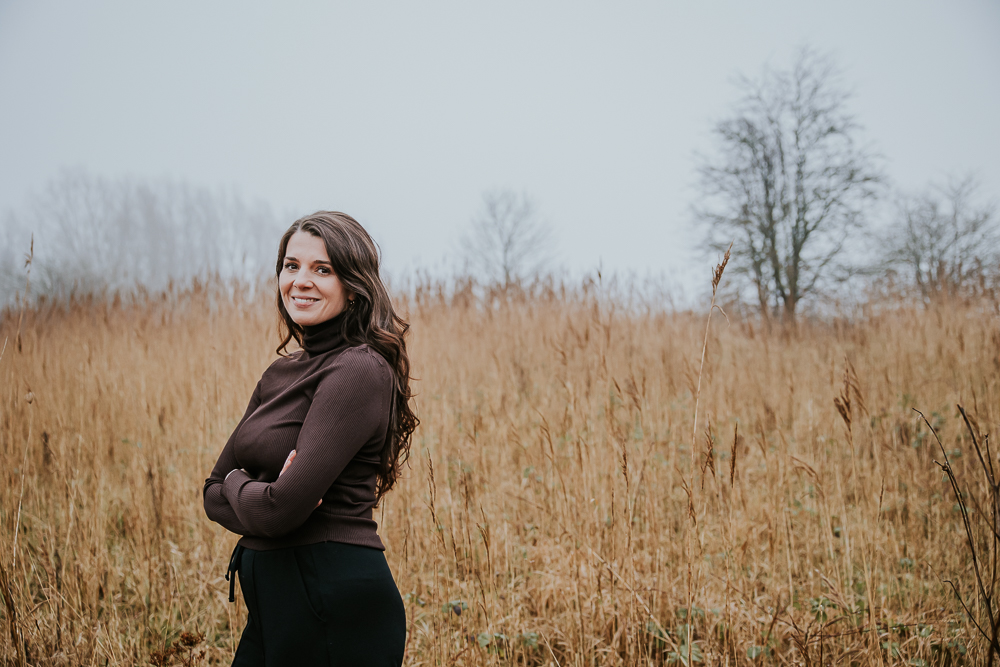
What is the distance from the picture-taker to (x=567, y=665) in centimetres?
193

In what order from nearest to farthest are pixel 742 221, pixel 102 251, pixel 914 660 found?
pixel 914 660, pixel 742 221, pixel 102 251

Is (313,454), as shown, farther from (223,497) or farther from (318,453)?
(223,497)

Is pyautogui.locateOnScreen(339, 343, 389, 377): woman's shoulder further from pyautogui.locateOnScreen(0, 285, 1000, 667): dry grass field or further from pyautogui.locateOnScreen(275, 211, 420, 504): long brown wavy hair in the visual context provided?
pyautogui.locateOnScreen(0, 285, 1000, 667): dry grass field

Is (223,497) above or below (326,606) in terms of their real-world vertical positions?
above

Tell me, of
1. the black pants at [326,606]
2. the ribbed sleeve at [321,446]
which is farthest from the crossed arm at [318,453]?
the black pants at [326,606]

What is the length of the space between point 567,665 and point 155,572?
2050 millimetres

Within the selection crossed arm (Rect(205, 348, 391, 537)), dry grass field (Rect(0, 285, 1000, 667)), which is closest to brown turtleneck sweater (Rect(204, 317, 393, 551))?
crossed arm (Rect(205, 348, 391, 537))

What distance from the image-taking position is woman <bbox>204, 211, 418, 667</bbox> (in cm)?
108

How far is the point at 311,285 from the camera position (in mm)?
1271

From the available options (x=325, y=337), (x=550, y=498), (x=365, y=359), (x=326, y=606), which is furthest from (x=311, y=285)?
(x=550, y=498)

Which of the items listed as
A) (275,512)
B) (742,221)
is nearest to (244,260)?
(275,512)

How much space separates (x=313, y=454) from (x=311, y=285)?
446mm

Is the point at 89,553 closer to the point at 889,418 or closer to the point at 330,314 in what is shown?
the point at 330,314

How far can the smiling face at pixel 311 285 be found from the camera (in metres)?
1.27
